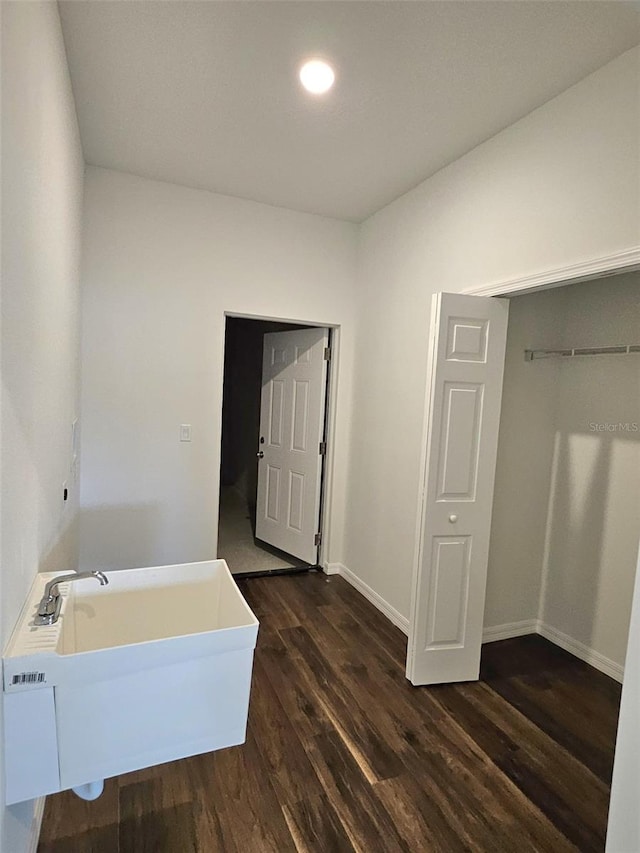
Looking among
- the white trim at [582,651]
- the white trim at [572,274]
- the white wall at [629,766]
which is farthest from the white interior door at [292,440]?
the white wall at [629,766]

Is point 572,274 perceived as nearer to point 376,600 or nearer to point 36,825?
point 376,600

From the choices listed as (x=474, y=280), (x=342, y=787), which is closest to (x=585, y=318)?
(x=474, y=280)

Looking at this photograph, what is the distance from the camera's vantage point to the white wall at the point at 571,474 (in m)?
2.57

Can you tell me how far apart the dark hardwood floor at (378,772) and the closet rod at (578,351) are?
1.83 m

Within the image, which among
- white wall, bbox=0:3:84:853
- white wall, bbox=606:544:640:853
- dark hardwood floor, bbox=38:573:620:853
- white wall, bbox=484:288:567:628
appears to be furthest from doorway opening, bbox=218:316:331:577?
white wall, bbox=606:544:640:853

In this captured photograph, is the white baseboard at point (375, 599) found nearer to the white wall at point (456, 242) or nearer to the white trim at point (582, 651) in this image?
the white wall at point (456, 242)

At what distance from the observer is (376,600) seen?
3291 millimetres

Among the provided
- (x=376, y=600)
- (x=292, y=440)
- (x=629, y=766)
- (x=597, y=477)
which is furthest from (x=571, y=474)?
(x=292, y=440)

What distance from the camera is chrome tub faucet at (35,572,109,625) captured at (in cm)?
124

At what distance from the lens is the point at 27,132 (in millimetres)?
1214

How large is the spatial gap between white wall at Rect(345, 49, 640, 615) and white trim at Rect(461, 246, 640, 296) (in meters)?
0.03

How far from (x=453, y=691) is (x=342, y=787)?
878mm

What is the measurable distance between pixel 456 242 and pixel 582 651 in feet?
8.32

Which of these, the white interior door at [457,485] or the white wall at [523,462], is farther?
A: the white wall at [523,462]
